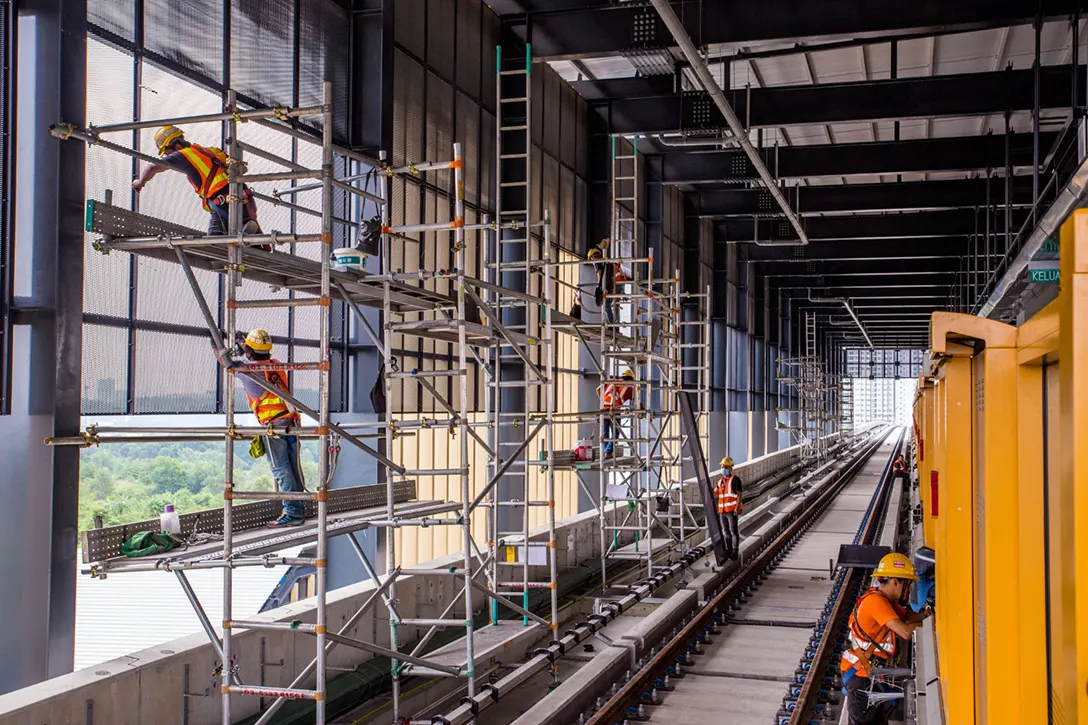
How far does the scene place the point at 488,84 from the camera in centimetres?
1808

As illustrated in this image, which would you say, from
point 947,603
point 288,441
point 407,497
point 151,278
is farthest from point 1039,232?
point 151,278

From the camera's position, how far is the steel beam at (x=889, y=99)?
17.1 meters

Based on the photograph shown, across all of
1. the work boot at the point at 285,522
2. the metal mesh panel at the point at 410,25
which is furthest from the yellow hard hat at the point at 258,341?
the metal mesh panel at the point at 410,25

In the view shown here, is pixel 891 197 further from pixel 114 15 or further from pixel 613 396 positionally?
pixel 114 15

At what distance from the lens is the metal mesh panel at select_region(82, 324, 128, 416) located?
360 inches

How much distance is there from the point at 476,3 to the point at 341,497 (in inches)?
438

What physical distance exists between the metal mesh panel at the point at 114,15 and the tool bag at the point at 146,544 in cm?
530

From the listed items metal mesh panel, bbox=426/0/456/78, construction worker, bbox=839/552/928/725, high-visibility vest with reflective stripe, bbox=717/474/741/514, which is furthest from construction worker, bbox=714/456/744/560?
construction worker, bbox=839/552/928/725

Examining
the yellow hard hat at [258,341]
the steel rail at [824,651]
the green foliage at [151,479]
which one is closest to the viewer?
the yellow hard hat at [258,341]

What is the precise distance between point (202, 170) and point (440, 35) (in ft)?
30.7

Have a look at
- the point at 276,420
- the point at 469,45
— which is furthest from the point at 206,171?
the point at 469,45

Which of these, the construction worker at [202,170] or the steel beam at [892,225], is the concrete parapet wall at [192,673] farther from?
the steel beam at [892,225]

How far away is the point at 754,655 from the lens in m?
12.7

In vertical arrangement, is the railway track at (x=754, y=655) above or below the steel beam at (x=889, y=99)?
below
